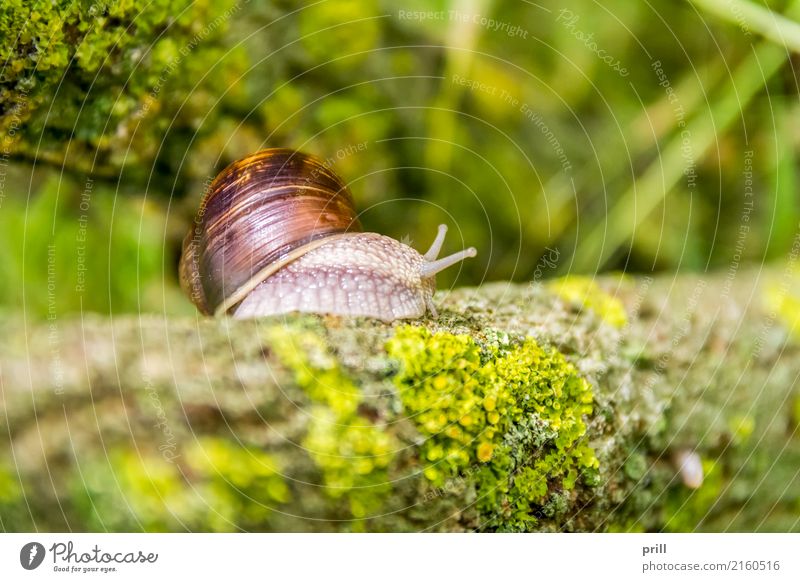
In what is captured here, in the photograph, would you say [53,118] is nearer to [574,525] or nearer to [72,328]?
[72,328]
